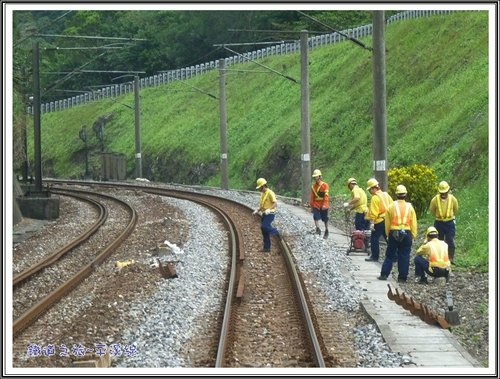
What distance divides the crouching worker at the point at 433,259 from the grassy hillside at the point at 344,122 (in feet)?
7.23

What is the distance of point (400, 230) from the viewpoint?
58.9 ft

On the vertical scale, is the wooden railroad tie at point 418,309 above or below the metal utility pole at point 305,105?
below

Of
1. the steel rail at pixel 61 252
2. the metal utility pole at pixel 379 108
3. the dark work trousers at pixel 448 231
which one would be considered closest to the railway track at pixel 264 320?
the steel rail at pixel 61 252

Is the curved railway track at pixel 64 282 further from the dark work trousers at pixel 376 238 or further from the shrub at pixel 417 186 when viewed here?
the shrub at pixel 417 186

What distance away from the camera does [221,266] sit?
2114cm

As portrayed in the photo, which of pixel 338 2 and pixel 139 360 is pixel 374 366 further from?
pixel 338 2

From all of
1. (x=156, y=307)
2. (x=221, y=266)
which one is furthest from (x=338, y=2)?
(x=221, y=266)

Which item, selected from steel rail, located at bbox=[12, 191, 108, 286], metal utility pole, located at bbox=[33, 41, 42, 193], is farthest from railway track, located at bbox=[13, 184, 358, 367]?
metal utility pole, located at bbox=[33, 41, 42, 193]

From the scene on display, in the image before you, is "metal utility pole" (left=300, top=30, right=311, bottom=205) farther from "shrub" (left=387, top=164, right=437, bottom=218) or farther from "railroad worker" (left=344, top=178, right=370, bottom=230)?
"railroad worker" (left=344, top=178, right=370, bottom=230)

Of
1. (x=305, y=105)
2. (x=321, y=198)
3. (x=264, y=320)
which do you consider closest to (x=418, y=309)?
(x=264, y=320)

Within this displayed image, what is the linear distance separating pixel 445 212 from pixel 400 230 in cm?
273

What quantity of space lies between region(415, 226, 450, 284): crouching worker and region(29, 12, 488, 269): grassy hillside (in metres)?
2.20

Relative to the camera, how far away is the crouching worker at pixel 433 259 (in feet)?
58.8

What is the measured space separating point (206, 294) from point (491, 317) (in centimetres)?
576
